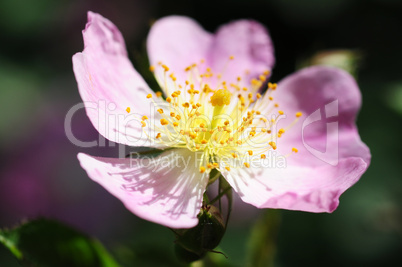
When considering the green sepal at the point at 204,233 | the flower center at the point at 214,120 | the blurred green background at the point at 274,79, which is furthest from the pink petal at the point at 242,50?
Answer: the green sepal at the point at 204,233

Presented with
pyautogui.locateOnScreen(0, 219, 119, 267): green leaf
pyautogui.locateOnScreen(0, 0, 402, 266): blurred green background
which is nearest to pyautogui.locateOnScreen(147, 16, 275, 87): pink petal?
pyautogui.locateOnScreen(0, 0, 402, 266): blurred green background

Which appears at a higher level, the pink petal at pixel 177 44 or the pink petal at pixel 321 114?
the pink petal at pixel 177 44

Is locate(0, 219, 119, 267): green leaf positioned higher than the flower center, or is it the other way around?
the flower center

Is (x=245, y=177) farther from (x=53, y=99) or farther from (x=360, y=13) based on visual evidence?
(x=360, y=13)

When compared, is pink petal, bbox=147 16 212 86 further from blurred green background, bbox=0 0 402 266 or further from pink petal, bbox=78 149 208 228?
pink petal, bbox=78 149 208 228

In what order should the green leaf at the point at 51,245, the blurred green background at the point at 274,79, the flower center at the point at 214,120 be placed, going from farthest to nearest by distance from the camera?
the blurred green background at the point at 274,79 < the flower center at the point at 214,120 < the green leaf at the point at 51,245

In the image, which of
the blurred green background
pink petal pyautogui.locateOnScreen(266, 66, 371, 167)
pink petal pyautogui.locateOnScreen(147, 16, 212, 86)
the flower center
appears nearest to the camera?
the flower center

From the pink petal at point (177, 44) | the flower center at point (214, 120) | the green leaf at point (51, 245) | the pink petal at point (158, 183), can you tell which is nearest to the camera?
the pink petal at point (158, 183)

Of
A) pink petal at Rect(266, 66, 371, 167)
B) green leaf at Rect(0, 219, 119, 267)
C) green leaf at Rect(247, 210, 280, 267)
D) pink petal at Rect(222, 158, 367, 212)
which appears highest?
pink petal at Rect(266, 66, 371, 167)

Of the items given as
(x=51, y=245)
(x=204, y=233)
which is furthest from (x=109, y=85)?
(x=204, y=233)

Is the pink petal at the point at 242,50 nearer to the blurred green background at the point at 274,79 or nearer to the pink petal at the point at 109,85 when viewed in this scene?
the blurred green background at the point at 274,79
